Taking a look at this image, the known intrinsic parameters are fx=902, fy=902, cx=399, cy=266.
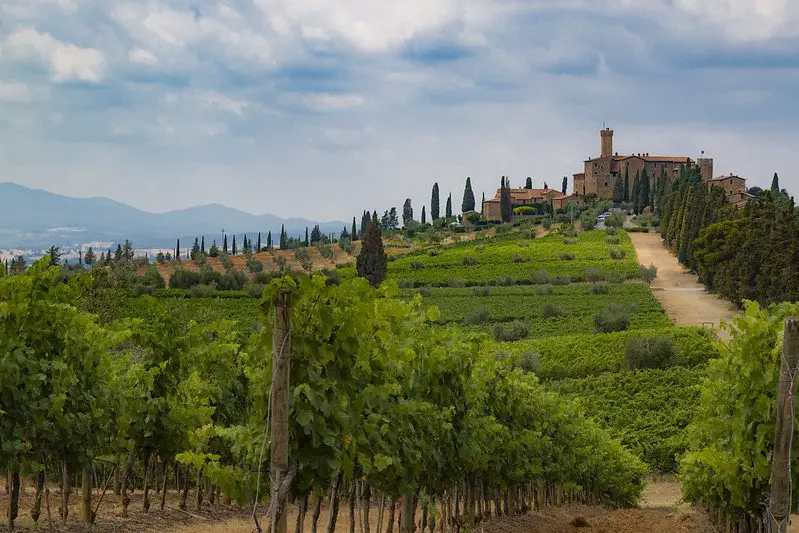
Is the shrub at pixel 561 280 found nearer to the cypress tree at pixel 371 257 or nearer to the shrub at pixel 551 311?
the shrub at pixel 551 311

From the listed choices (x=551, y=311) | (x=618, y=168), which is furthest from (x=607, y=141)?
(x=551, y=311)

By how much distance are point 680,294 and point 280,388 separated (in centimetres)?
6271

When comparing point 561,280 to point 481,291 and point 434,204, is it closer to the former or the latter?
point 481,291

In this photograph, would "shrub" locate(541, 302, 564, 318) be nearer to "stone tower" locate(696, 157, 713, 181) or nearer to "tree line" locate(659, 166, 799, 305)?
"tree line" locate(659, 166, 799, 305)

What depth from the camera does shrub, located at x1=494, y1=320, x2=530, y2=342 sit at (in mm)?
51938

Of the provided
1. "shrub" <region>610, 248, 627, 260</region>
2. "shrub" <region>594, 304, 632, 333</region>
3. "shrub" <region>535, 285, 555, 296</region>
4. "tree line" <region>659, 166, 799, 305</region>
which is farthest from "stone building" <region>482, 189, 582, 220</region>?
"shrub" <region>594, 304, 632, 333</region>

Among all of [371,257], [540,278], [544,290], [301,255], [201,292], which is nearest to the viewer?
[201,292]

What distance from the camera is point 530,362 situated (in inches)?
1586

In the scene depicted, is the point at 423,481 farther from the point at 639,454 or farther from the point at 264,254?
the point at 264,254

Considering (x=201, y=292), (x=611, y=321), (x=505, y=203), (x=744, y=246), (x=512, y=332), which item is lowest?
(x=512, y=332)

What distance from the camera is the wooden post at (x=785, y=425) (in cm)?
759

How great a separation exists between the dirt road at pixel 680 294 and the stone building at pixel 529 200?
137 feet

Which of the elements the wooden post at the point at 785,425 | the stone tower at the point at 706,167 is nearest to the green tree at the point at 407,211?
the stone tower at the point at 706,167

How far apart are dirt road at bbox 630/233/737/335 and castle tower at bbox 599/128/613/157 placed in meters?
69.0
